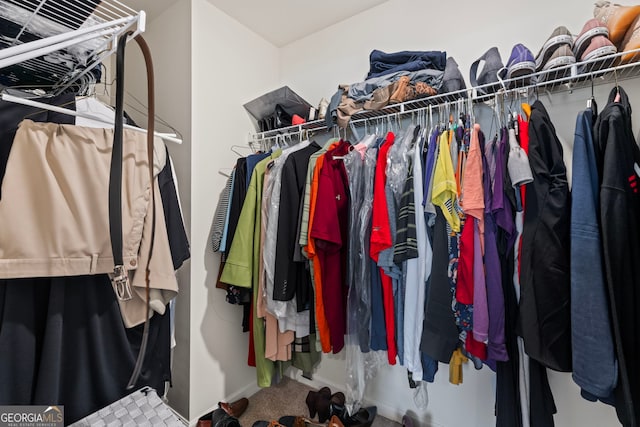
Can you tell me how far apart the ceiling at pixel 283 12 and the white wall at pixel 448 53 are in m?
0.06

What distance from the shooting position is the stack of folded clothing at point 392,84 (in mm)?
1257

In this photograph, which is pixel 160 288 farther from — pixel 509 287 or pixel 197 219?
pixel 509 287

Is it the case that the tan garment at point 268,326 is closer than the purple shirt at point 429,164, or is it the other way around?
the purple shirt at point 429,164

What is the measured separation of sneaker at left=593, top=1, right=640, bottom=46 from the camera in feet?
3.02

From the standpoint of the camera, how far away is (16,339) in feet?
2.84

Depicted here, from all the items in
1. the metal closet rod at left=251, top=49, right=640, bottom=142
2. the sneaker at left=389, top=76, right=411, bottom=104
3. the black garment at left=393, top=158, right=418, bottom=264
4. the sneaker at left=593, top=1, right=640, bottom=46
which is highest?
the sneaker at left=593, top=1, right=640, bottom=46

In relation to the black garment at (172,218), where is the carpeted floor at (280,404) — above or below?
below

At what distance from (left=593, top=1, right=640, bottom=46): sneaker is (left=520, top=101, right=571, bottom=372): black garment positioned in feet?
1.30

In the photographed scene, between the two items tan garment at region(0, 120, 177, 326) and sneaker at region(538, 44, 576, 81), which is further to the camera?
sneaker at region(538, 44, 576, 81)

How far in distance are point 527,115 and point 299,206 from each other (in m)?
1.00

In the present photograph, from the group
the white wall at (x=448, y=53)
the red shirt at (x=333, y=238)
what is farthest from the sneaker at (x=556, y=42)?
the red shirt at (x=333, y=238)

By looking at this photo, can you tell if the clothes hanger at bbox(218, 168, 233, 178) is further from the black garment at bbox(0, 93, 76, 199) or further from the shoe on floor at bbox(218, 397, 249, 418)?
the shoe on floor at bbox(218, 397, 249, 418)

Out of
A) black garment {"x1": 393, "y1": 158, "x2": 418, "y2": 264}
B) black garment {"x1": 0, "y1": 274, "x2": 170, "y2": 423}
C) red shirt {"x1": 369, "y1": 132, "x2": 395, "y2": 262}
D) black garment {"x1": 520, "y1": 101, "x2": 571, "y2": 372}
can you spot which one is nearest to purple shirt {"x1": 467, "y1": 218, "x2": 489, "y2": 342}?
black garment {"x1": 520, "y1": 101, "x2": 571, "y2": 372}

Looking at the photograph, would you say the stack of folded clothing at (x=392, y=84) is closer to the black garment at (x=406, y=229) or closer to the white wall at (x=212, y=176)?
the black garment at (x=406, y=229)
